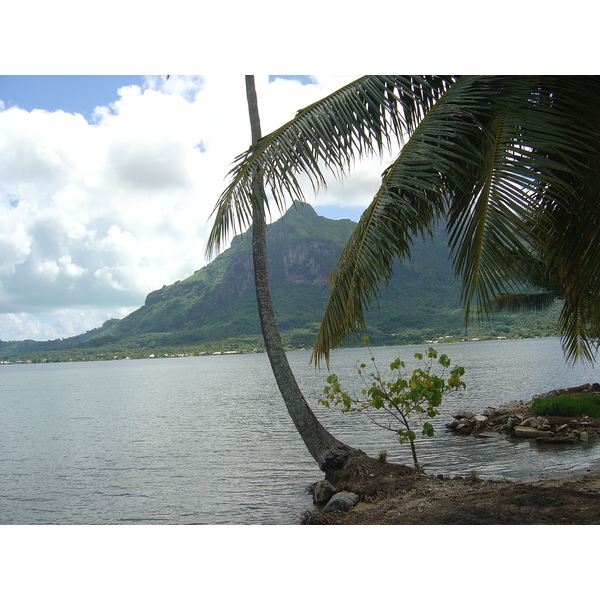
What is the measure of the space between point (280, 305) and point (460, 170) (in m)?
53.4

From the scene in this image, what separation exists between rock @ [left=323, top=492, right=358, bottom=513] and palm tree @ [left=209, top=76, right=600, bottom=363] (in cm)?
300

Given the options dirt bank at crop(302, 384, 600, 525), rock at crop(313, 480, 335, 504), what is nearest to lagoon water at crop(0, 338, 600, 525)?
rock at crop(313, 480, 335, 504)

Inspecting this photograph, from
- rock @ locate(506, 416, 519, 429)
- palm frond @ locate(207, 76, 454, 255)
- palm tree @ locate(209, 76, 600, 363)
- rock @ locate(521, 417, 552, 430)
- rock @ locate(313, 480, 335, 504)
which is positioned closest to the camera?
palm tree @ locate(209, 76, 600, 363)

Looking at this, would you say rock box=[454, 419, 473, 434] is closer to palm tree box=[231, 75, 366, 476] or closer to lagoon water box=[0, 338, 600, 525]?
lagoon water box=[0, 338, 600, 525]

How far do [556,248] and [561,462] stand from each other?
683 centimetres

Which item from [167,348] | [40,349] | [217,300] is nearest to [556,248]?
[217,300]

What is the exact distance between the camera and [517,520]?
516cm

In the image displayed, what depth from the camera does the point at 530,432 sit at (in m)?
12.9

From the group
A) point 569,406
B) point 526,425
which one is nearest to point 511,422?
point 526,425

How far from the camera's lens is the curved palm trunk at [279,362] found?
7.76m

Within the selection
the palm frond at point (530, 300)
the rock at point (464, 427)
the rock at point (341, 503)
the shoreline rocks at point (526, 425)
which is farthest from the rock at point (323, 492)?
the palm frond at point (530, 300)

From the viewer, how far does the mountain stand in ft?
128
